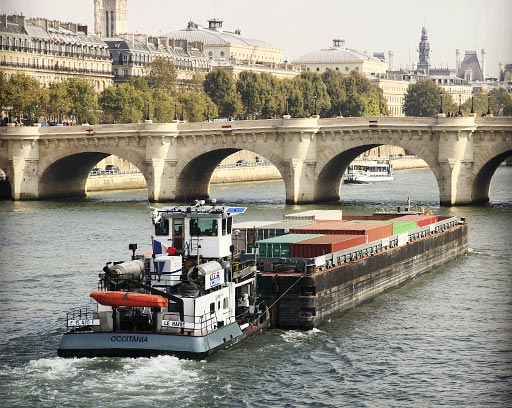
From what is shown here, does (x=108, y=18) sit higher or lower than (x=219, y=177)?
higher

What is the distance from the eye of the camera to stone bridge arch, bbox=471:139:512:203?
8406cm

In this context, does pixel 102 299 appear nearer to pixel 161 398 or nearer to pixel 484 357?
pixel 161 398

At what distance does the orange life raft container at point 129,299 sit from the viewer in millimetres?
36000

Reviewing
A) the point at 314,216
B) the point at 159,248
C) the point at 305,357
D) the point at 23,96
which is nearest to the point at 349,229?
the point at 314,216

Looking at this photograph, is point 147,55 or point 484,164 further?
point 147,55

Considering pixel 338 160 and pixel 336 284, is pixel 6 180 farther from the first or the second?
pixel 336 284

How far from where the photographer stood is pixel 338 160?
92.0 m

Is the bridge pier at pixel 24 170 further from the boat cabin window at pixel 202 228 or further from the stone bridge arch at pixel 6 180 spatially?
the boat cabin window at pixel 202 228

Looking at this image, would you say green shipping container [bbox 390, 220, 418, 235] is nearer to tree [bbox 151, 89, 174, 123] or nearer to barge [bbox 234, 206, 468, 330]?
barge [bbox 234, 206, 468, 330]

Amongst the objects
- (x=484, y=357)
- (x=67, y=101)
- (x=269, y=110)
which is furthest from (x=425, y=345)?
(x=269, y=110)

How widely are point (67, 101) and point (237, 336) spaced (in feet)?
288

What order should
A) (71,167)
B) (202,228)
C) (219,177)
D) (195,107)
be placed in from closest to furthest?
(202,228)
(71,167)
(219,177)
(195,107)

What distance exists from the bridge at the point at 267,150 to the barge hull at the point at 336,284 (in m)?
28.6

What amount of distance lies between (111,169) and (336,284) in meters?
70.5
